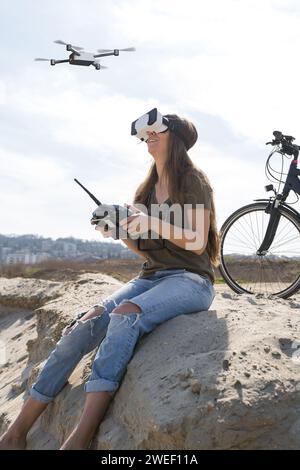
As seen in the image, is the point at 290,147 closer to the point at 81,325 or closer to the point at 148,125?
the point at 148,125

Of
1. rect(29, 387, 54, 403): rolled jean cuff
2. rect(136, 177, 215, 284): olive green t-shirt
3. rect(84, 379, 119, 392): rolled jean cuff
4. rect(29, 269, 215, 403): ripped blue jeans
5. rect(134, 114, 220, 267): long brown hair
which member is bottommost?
rect(29, 387, 54, 403): rolled jean cuff

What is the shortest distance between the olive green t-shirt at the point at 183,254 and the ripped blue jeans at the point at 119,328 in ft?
0.14

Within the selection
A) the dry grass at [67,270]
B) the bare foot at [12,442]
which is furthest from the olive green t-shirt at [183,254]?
the dry grass at [67,270]

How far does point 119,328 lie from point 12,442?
95cm

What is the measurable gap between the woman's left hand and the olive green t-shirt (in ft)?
0.87

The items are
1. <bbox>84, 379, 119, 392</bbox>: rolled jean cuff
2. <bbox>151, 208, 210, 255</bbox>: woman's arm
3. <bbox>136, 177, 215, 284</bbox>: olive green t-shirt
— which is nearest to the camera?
<bbox>84, 379, 119, 392</bbox>: rolled jean cuff

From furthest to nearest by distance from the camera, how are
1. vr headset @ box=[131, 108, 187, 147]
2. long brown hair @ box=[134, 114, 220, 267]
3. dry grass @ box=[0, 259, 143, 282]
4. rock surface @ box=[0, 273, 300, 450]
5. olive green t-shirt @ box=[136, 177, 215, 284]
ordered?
dry grass @ box=[0, 259, 143, 282] → vr headset @ box=[131, 108, 187, 147] → long brown hair @ box=[134, 114, 220, 267] → olive green t-shirt @ box=[136, 177, 215, 284] → rock surface @ box=[0, 273, 300, 450]

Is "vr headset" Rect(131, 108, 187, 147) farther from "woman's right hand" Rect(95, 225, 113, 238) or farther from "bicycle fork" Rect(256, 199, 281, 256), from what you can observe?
"bicycle fork" Rect(256, 199, 281, 256)

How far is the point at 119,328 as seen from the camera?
126 inches

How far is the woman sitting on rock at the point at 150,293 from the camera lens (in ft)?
10.2

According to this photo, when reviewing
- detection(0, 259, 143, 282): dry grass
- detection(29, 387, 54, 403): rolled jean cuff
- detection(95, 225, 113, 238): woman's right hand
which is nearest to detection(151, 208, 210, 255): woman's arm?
detection(95, 225, 113, 238): woman's right hand

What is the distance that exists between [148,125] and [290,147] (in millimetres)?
2321

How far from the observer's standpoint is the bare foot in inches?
130
